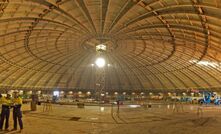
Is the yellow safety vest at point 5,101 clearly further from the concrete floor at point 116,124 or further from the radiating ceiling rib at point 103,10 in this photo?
the radiating ceiling rib at point 103,10

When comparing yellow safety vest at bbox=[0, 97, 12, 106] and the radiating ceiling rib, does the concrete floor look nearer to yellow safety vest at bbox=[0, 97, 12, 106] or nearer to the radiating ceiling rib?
yellow safety vest at bbox=[0, 97, 12, 106]

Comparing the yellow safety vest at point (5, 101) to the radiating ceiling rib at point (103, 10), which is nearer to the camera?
the yellow safety vest at point (5, 101)

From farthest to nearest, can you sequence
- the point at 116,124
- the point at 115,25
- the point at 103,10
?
1. the point at 115,25
2. the point at 103,10
3. the point at 116,124

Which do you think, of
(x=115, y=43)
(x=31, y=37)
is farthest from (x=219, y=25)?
(x=31, y=37)

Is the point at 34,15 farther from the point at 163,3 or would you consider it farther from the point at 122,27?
the point at 163,3

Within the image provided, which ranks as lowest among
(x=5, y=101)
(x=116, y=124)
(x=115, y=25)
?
(x=116, y=124)

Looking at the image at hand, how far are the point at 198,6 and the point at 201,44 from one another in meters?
15.5

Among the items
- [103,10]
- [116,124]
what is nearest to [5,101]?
[116,124]

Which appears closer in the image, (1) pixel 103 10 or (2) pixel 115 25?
(1) pixel 103 10

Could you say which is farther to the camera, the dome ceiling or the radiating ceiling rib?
the radiating ceiling rib

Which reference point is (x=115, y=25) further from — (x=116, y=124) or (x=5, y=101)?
(x=5, y=101)

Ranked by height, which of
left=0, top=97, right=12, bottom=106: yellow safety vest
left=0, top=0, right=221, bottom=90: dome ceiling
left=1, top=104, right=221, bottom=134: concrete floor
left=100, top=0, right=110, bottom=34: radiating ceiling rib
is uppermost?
left=100, top=0, right=110, bottom=34: radiating ceiling rib

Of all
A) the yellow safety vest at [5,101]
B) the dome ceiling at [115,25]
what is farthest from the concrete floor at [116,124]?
the dome ceiling at [115,25]

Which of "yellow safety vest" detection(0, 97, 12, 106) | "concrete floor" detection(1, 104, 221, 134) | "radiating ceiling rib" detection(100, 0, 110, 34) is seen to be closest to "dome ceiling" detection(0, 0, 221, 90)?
"radiating ceiling rib" detection(100, 0, 110, 34)
